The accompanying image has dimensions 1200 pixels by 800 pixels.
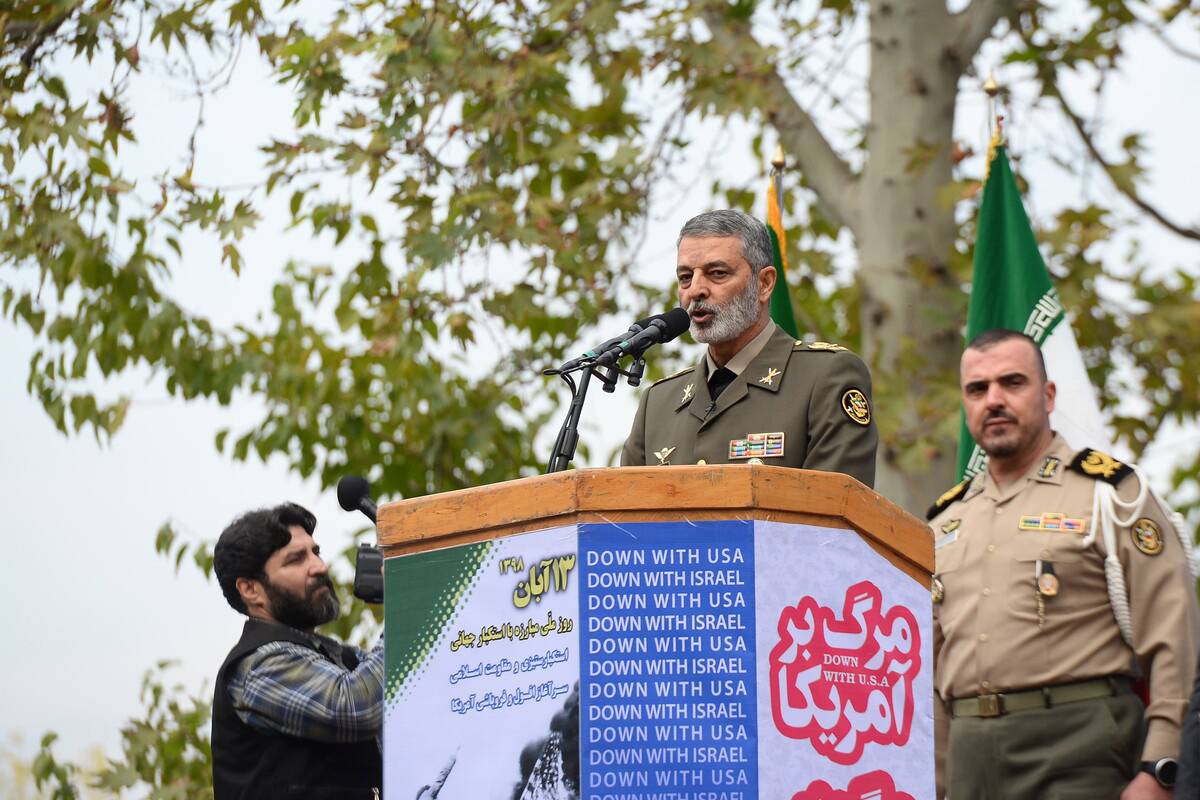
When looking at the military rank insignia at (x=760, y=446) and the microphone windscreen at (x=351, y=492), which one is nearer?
the military rank insignia at (x=760, y=446)

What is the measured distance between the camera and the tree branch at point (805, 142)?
32.2 ft

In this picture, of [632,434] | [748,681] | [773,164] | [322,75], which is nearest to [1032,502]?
[632,434]

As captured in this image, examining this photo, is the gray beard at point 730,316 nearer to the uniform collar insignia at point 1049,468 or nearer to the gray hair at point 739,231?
the gray hair at point 739,231

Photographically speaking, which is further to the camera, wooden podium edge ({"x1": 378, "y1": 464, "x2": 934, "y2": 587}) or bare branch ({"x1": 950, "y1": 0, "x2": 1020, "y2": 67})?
bare branch ({"x1": 950, "y1": 0, "x2": 1020, "y2": 67})

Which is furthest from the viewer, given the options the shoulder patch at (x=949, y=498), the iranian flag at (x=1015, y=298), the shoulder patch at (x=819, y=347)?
the iranian flag at (x=1015, y=298)

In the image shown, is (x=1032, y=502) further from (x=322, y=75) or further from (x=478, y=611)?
(x=322, y=75)

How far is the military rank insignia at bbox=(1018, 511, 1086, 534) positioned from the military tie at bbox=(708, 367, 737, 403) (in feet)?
3.81

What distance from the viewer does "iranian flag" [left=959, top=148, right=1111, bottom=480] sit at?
6.96 metres

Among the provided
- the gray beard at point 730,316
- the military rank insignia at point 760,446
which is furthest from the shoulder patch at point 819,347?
the military rank insignia at point 760,446

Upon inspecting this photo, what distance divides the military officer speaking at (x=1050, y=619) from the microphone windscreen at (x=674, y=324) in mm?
1521

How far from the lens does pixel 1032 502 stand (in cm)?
524

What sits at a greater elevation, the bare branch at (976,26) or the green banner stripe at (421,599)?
the bare branch at (976,26)

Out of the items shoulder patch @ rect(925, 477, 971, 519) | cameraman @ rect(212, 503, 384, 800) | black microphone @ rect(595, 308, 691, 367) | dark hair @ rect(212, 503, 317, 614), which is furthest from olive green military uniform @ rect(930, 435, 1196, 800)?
dark hair @ rect(212, 503, 317, 614)

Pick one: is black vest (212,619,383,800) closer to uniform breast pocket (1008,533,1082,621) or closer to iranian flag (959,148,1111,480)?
uniform breast pocket (1008,533,1082,621)
